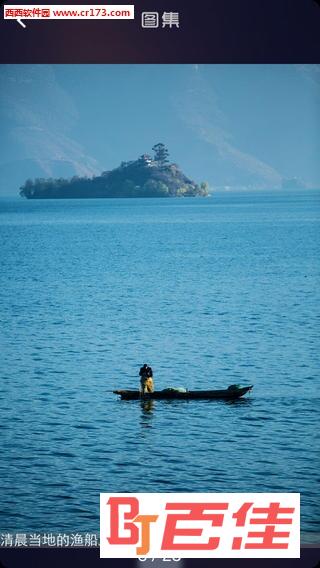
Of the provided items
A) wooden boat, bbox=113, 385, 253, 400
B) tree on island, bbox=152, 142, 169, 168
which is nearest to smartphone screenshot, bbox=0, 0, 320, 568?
wooden boat, bbox=113, 385, 253, 400

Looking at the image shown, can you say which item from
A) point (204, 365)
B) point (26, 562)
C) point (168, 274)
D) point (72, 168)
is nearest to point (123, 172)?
point (72, 168)

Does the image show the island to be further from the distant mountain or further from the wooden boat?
the wooden boat

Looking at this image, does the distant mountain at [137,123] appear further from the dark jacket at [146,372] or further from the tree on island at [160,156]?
the dark jacket at [146,372]

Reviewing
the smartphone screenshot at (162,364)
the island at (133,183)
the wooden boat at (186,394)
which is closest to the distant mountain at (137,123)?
the island at (133,183)

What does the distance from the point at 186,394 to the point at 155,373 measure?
6.63 m

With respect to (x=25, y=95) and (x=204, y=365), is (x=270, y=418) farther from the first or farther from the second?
(x=25, y=95)

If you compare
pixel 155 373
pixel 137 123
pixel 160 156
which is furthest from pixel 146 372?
pixel 137 123

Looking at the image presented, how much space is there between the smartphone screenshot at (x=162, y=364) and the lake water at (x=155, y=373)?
11 cm

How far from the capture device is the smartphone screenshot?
420 inches

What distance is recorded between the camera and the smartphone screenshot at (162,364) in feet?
35.0

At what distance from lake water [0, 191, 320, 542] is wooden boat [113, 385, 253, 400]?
1.09 ft

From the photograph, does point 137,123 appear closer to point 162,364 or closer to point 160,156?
point 160,156

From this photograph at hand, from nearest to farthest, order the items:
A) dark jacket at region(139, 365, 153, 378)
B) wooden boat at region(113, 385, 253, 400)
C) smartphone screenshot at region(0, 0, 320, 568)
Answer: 1. smartphone screenshot at region(0, 0, 320, 568)
2. dark jacket at region(139, 365, 153, 378)
3. wooden boat at region(113, 385, 253, 400)

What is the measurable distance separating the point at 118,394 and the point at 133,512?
21818mm
